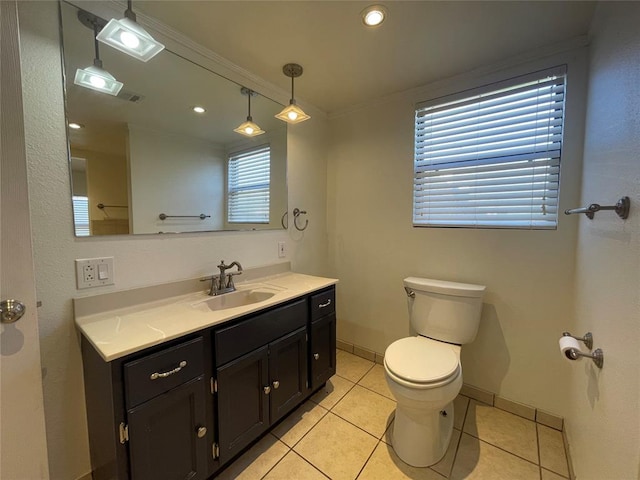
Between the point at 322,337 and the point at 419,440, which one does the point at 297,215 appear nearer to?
the point at 322,337

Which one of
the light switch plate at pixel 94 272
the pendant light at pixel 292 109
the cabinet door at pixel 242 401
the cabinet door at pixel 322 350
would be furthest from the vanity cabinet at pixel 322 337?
the pendant light at pixel 292 109

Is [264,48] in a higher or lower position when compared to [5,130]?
higher

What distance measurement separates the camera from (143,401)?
3.09 ft

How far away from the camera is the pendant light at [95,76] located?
3.74ft

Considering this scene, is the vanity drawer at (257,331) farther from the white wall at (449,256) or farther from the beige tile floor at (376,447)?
the white wall at (449,256)

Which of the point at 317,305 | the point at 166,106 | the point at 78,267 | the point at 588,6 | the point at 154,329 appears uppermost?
the point at 588,6

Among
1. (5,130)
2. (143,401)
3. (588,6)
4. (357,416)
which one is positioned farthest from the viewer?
(357,416)

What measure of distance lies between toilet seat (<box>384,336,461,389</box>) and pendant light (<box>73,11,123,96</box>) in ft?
6.52

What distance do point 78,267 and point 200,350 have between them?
26.1 inches

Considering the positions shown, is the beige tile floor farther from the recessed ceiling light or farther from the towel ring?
the recessed ceiling light

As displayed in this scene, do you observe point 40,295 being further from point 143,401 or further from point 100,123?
point 100,123

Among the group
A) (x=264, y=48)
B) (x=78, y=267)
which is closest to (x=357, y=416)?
(x=78, y=267)

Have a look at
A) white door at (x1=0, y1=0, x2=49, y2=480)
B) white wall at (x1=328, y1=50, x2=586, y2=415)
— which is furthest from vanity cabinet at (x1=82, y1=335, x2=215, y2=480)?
white wall at (x1=328, y1=50, x2=586, y2=415)

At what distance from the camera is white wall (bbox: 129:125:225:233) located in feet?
4.50
